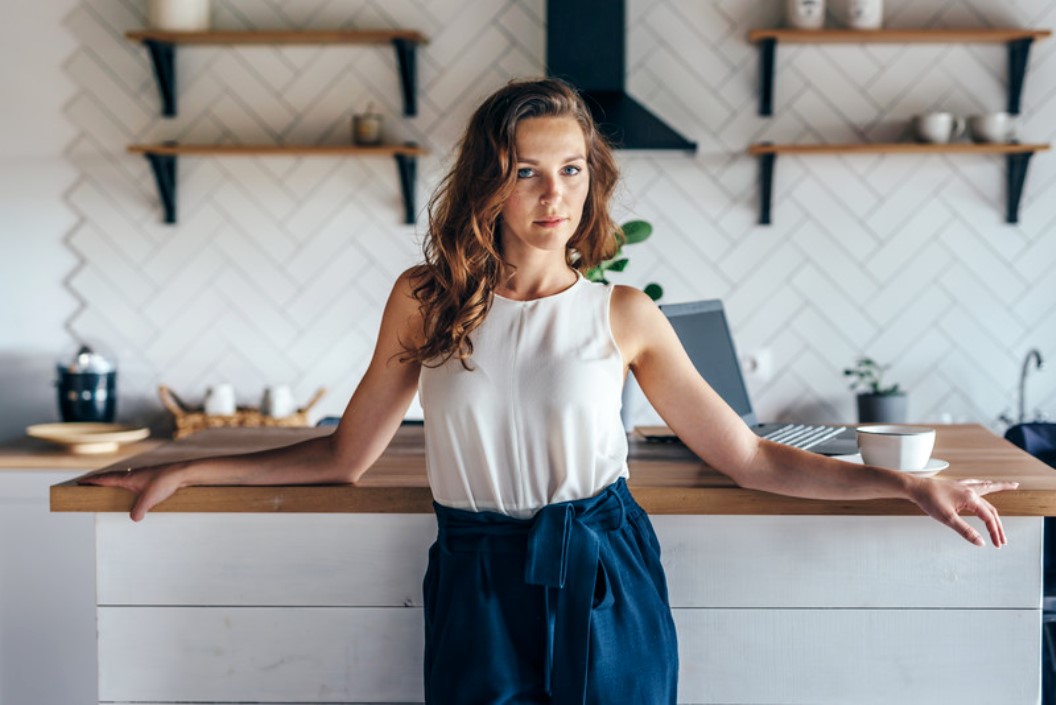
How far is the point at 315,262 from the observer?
12.0 feet

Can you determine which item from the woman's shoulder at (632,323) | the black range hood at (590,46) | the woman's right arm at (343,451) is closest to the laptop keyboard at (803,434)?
the woman's shoulder at (632,323)

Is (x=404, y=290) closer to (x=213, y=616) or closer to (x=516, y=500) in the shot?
(x=516, y=500)

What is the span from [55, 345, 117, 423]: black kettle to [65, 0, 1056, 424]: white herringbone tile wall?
18 cm

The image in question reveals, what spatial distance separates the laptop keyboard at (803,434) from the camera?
6.44 feet

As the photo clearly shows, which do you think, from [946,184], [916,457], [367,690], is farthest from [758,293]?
[367,690]

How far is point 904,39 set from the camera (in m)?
3.44

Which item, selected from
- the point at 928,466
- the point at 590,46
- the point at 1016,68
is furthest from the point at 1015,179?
the point at 928,466

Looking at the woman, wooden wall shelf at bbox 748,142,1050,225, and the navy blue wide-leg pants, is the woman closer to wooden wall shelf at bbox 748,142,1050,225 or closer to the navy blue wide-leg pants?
the navy blue wide-leg pants

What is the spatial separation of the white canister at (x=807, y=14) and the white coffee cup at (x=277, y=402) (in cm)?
196

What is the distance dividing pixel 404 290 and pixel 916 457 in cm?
78

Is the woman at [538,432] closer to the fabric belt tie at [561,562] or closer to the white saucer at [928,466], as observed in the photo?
the fabric belt tie at [561,562]

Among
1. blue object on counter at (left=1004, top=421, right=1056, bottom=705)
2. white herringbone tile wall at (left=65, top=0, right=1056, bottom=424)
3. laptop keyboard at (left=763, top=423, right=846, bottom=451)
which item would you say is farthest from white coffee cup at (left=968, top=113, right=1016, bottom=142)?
laptop keyboard at (left=763, top=423, right=846, bottom=451)

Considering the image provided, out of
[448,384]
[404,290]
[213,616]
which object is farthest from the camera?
[213,616]

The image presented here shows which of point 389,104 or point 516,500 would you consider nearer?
point 516,500
